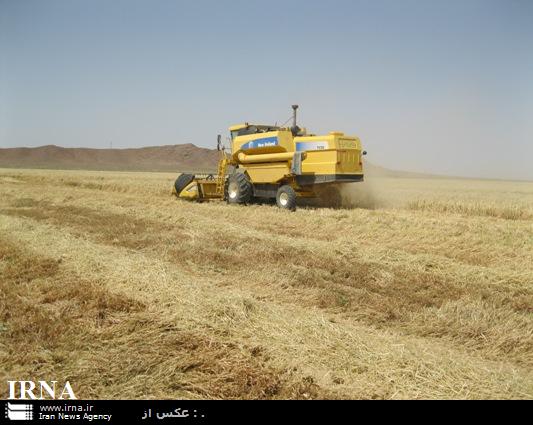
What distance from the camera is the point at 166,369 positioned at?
11.3 ft

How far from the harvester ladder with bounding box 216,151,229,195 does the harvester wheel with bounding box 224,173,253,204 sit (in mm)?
663

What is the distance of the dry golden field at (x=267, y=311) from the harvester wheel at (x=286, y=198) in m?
3.46

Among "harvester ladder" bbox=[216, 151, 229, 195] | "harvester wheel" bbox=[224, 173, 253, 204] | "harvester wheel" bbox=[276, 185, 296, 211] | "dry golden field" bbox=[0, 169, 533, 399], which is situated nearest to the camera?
"dry golden field" bbox=[0, 169, 533, 399]

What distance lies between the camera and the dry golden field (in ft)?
11.2

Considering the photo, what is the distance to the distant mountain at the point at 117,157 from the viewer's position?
114250 mm

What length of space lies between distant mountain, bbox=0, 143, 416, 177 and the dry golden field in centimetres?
10515

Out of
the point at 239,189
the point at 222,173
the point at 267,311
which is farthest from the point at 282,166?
the point at 267,311

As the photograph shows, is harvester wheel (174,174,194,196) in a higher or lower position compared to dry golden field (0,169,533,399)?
higher

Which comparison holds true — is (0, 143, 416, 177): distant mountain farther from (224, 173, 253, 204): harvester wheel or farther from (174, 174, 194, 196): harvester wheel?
(224, 173, 253, 204): harvester wheel
